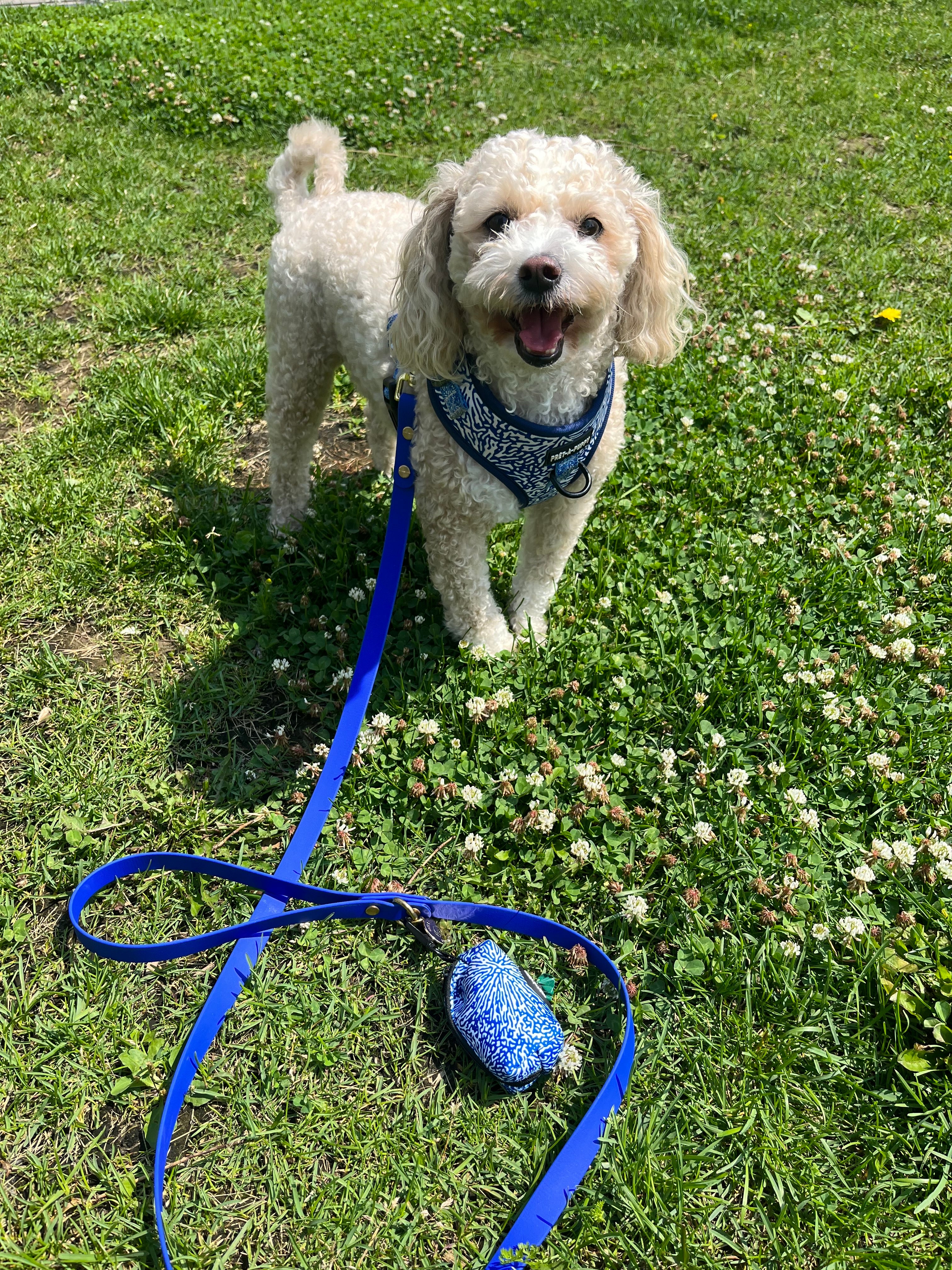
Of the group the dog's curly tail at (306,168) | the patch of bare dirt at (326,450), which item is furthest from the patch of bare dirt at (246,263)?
the dog's curly tail at (306,168)

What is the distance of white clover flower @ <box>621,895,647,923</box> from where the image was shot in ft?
8.15

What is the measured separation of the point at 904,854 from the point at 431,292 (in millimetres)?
2392

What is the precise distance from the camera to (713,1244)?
1.99m

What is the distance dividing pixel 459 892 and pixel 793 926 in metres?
1.07

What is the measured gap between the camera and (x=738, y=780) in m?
2.74

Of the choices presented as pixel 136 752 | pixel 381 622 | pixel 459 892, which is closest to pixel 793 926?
pixel 459 892

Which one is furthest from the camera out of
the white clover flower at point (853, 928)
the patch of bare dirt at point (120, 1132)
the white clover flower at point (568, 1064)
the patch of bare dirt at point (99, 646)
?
the patch of bare dirt at point (99, 646)

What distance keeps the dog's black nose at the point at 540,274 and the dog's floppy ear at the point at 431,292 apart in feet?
1.37

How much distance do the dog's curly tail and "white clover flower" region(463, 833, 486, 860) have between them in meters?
2.92

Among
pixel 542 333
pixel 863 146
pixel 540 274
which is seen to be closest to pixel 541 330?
pixel 542 333

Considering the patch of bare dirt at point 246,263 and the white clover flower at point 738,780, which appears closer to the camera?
the white clover flower at point 738,780

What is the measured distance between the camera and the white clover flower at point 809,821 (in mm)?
2633

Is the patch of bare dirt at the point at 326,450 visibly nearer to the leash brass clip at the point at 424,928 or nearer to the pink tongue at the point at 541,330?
the pink tongue at the point at 541,330

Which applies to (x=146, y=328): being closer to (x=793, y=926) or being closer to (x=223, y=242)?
(x=223, y=242)
